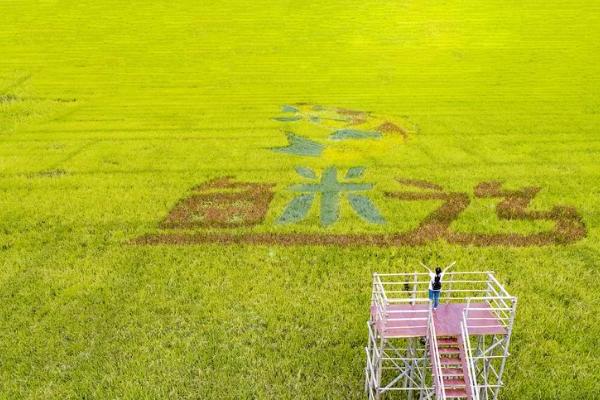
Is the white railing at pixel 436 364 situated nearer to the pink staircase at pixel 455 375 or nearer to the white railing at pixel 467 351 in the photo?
the pink staircase at pixel 455 375

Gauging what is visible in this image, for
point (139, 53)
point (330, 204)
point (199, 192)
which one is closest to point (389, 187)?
point (330, 204)

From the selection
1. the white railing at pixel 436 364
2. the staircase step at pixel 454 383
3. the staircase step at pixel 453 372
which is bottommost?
the staircase step at pixel 454 383

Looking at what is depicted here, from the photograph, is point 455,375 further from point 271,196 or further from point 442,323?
point 271,196

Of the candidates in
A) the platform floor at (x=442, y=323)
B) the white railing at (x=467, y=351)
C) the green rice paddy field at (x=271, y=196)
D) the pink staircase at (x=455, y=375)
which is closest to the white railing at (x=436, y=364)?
the pink staircase at (x=455, y=375)

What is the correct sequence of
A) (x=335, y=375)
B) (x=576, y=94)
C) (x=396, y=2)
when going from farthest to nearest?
(x=396, y=2) < (x=576, y=94) < (x=335, y=375)

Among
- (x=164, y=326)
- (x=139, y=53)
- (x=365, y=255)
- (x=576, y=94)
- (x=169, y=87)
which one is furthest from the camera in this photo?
(x=139, y=53)

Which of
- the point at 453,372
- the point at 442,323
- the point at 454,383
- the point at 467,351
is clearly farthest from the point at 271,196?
the point at 454,383

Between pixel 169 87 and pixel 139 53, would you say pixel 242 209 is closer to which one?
pixel 169 87
